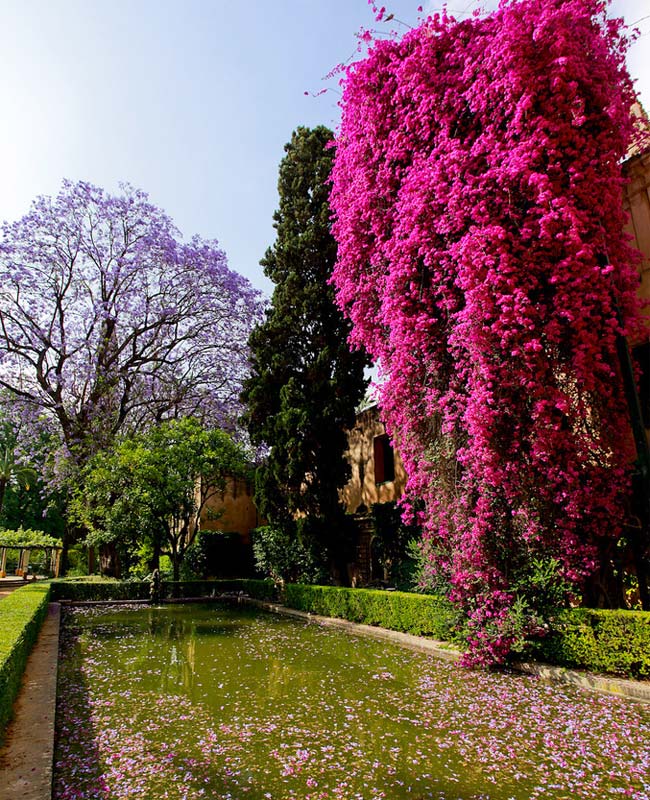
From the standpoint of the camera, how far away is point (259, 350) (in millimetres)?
16328

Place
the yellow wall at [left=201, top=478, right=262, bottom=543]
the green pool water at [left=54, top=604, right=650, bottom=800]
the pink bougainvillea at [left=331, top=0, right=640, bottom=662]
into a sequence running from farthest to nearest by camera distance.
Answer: the yellow wall at [left=201, top=478, right=262, bottom=543] → the pink bougainvillea at [left=331, top=0, right=640, bottom=662] → the green pool water at [left=54, top=604, right=650, bottom=800]

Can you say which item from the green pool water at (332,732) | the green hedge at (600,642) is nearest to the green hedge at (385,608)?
the green pool water at (332,732)

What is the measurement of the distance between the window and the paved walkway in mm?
10642

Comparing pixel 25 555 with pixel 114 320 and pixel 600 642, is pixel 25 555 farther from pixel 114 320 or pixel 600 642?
pixel 600 642

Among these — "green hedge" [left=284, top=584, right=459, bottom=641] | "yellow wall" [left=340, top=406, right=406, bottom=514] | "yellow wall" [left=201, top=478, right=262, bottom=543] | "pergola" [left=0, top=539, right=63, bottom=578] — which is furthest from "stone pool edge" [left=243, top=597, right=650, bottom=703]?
"pergola" [left=0, top=539, right=63, bottom=578]

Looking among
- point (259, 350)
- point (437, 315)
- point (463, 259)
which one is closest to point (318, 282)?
point (259, 350)

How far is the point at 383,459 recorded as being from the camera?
17062 millimetres

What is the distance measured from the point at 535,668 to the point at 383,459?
9916 millimetres

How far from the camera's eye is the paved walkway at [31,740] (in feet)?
11.8

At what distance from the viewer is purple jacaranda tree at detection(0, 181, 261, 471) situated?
661 inches

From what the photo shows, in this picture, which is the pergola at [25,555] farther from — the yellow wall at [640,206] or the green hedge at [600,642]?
the yellow wall at [640,206]

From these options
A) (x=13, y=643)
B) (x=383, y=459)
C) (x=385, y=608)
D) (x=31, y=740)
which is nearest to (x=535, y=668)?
(x=385, y=608)

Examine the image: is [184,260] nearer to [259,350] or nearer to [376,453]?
[259,350]

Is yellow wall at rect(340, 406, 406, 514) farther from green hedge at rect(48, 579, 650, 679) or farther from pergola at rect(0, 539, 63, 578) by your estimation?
pergola at rect(0, 539, 63, 578)
